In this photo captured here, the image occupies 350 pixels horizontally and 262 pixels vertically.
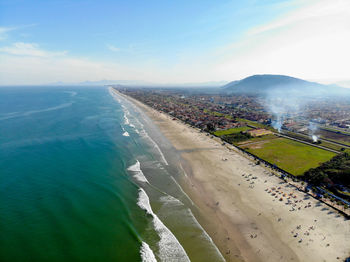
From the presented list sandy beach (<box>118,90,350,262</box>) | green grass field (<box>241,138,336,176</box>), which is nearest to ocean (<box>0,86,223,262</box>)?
sandy beach (<box>118,90,350,262</box>)

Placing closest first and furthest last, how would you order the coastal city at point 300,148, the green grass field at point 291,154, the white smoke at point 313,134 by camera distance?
1. the coastal city at point 300,148
2. the green grass field at point 291,154
3. the white smoke at point 313,134

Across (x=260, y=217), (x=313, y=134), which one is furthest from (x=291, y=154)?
(x=260, y=217)

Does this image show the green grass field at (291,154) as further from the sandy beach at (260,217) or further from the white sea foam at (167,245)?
the white sea foam at (167,245)

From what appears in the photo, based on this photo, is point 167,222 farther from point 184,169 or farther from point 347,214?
point 347,214

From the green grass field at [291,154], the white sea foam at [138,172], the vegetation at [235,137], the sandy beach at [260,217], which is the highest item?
the white sea foam at [138,172]

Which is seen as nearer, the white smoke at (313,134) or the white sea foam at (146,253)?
the white sea foam at (146,253)

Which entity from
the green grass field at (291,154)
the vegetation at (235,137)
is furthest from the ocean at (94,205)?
the green grass field at (291,154)

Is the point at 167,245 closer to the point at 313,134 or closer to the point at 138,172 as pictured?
the point at 138,172
